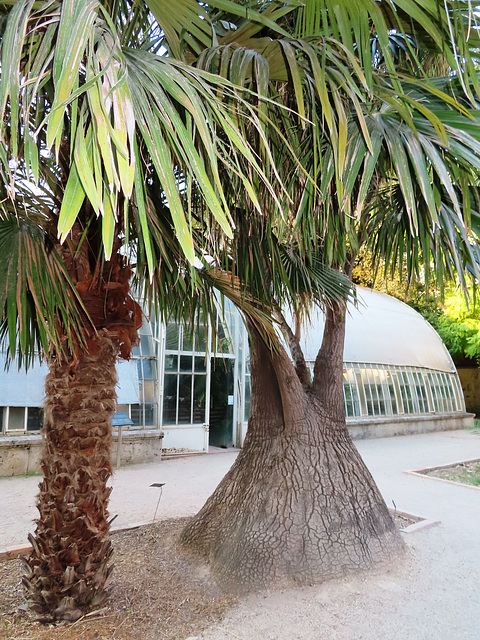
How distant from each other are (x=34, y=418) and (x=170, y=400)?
2996 millimetres

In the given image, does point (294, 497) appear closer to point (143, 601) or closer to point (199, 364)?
point (143, 601)

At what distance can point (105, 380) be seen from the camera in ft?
11.6

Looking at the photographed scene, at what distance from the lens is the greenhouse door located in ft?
41.0

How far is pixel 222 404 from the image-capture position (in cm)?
1273

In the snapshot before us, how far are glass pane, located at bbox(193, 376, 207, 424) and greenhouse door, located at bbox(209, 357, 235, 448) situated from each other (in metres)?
0.91

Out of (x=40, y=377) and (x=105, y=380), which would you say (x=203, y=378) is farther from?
(x=105, y=380)

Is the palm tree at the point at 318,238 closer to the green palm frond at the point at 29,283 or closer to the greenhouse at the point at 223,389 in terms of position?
the greenhouse at the point at 223,389

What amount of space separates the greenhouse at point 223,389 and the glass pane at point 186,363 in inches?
1.0

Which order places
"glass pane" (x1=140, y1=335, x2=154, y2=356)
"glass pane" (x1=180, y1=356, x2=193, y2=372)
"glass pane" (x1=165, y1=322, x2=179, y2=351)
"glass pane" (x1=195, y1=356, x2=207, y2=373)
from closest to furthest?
"glass pane" (x1=140, y1=335, x2=154, y2=356), "glass pane" (x1=165, y1=322, x2=179, y2=351), "glass pane" (x1=180, y1=356, x2=193, y2=372), "glass pane" (x1=195, y1=356, x2=207, y2=373)

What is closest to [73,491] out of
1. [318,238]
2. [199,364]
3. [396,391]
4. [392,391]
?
[318,238]

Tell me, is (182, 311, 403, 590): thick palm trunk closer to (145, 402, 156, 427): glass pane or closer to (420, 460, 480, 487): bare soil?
(420, 460, 480, 487): bare soil

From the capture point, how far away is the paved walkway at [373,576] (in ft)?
11.8

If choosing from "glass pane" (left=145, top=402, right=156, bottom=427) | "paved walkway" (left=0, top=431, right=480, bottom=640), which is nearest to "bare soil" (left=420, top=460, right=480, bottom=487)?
"paved walkway" (left=0, top=431, right=480, bottom=640)

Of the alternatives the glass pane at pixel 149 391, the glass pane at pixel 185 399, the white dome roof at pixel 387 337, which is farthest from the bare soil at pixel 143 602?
the white dome roof at pixel 387 337
